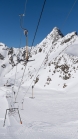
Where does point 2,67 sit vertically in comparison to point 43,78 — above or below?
above

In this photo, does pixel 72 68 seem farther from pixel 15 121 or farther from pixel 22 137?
pixel 22 137

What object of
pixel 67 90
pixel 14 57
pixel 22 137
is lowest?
pixel 22 137

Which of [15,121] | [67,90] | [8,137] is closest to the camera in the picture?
[8,137]

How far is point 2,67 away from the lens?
177375 mm

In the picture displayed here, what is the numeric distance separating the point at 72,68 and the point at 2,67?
417ft

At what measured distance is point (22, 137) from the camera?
669 inches

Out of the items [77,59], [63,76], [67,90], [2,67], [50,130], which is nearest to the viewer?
[50,130]

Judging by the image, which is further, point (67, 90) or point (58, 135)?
point (67, 90)

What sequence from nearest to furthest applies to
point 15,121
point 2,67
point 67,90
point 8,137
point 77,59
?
point 8,137 < point 15,121 < point 67,90 < point 77,59 < point 2,67

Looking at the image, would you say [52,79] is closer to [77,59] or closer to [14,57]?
[77,59]

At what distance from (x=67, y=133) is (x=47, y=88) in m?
42.1

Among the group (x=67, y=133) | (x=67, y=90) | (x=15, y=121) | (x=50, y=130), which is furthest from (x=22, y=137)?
(x=67, y=90)

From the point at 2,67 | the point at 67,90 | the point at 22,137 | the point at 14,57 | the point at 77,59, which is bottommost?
the point at 22,137

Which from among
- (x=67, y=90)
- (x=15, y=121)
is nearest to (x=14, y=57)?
(x=67, y=90)
